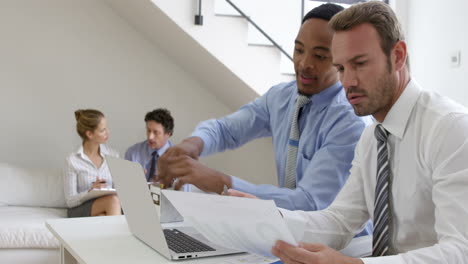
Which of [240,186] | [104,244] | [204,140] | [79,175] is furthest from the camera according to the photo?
[79,175]

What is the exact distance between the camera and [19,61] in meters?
4.59

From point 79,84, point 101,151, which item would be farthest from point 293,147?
point 79,84

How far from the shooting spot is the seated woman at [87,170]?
4031mm

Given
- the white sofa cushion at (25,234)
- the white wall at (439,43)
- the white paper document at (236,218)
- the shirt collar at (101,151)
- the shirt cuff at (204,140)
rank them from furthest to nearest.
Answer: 1. the shirt collar at (101,151)
2. the white sofa cushion at (25,234)
3. the white wall at (439,43)
4. the shirt cuff at (204,140)
5. the white paper document at (236,218)

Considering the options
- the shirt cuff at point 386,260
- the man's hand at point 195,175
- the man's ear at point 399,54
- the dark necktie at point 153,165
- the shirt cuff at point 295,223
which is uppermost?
the man's ear at point 399,54

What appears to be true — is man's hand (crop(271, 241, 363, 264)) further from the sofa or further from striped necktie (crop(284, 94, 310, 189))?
the sofa

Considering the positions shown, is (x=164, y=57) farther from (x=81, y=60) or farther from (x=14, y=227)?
(x=14, y=227)

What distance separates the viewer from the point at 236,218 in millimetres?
1157

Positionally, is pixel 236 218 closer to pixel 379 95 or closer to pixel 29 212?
pixel 379 95

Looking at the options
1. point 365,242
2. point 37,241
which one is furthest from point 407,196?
point 37,241

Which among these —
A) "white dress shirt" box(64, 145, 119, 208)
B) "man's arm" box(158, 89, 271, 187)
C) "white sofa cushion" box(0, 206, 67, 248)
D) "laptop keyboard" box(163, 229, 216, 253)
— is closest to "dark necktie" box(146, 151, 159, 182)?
"white dress shirt" box(64, 145, 119, 208)

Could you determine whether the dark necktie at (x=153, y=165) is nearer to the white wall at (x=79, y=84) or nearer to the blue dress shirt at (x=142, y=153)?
the blue dress shirt at (x=142, y=153)

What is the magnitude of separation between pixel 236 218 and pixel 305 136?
0.80 meters

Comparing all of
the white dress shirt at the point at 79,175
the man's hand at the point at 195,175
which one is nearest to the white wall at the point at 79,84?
the white dress shirt at the point at 79,175
